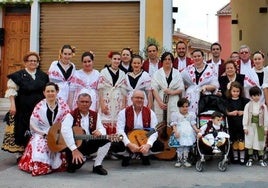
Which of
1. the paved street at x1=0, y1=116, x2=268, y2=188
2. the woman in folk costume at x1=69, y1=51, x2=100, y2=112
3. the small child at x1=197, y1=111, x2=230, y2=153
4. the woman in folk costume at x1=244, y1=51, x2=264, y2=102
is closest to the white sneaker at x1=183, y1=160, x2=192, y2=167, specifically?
the paved street at x1=0, y1=116, x2=268, y2=188

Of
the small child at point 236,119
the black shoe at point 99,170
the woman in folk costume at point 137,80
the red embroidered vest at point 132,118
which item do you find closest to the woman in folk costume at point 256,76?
the small child at point 236,119

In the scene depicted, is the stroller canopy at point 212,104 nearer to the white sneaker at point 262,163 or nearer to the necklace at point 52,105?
the white sneaker at point 262,163

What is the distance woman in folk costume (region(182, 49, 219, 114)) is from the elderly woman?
229 cm

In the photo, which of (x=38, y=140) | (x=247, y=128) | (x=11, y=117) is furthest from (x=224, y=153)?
(x=11, y=117)

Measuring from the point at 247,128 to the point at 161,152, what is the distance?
52.8 inches

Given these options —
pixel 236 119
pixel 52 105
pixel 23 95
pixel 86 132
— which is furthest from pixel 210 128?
pixel 23 95

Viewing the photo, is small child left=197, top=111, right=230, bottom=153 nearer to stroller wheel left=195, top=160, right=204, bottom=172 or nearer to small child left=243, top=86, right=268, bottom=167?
stroller wheel left=195, top=160, right=204, bottom=172

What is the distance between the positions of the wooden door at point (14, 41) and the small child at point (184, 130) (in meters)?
6.44

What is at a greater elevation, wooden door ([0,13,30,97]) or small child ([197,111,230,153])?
wooden door ([0,13,30,97])

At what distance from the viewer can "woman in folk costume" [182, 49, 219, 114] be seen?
6922 millimetres

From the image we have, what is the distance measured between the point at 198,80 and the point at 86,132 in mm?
2037

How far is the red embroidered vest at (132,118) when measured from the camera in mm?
6550

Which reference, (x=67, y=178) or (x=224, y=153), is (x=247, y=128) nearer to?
(x=224, y=153)

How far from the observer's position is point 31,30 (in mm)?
11234
